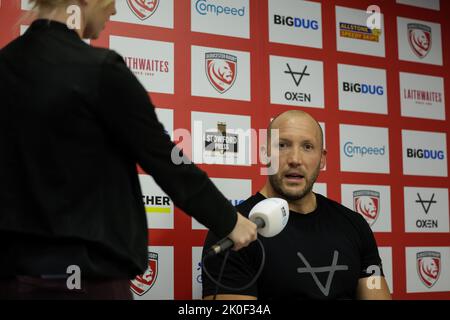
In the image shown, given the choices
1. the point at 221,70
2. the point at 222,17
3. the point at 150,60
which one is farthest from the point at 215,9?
the point at 150,60

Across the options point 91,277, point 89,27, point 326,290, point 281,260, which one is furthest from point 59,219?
point 326,290

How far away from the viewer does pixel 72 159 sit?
0.99m

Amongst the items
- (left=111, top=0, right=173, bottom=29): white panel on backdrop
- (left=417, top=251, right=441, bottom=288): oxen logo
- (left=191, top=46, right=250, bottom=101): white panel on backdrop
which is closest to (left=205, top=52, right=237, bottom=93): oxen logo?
(left=191, top=46, right=250, bottom=101): white panel on backdrop

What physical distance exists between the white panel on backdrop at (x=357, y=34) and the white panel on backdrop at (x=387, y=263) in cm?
91

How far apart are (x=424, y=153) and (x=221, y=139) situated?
3.55 feet

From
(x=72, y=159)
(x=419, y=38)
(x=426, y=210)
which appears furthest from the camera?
(x=419, y=38)

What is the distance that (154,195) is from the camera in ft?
6.50

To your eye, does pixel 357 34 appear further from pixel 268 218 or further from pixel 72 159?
pixel 72 159

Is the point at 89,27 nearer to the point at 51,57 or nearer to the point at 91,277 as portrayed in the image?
the point at 51,57

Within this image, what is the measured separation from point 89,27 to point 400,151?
1.78m

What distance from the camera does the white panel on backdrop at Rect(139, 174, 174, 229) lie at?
1969mm

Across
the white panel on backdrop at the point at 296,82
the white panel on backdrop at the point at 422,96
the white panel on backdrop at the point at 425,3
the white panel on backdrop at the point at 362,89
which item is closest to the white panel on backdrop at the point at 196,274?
the white panel on backdrop at the point at 296,82

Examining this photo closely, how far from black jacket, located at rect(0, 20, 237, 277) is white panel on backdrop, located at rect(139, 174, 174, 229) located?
92cm

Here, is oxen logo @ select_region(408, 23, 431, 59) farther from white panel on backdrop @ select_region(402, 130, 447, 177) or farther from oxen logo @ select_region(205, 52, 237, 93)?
oxen logo @ select_region(205, 52, 237, 93)
